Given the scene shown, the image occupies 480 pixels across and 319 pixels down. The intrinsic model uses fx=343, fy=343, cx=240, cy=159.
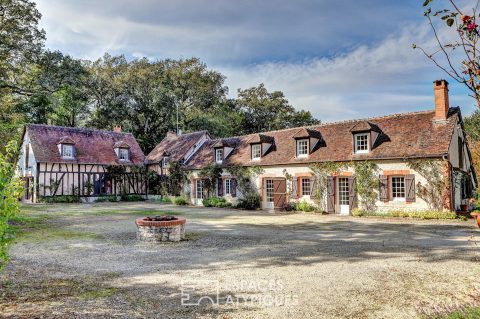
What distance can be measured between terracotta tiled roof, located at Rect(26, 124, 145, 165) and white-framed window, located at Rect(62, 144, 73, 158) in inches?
19.1

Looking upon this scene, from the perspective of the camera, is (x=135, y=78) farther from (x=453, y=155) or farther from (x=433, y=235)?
(x=433, y=235)

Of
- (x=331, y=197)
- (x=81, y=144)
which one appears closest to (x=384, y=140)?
(x=331, y=197)

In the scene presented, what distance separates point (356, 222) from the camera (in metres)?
16.8

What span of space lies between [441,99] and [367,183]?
6.21m

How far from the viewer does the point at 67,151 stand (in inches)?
1241

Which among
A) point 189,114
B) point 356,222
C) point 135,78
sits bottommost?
point 356,222

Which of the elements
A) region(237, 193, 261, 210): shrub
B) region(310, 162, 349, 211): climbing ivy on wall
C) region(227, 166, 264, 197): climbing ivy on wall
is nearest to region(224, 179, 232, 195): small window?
region(227, 166, 264, 197): climbing ivy on wall

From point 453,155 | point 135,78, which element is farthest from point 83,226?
point 135,78

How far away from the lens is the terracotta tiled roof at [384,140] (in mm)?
18441

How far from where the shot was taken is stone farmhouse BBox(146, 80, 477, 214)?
1820 centimetres

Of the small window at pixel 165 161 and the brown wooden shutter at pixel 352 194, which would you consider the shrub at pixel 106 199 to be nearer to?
the small window at pixel 165 161

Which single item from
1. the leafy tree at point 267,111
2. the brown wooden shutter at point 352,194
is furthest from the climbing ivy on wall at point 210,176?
the leafy tree at point 267,111

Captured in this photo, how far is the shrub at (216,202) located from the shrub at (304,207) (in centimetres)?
587

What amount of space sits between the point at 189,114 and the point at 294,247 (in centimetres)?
3609
